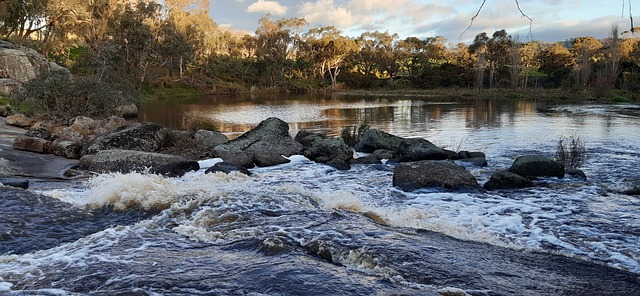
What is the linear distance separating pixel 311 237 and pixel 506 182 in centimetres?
616

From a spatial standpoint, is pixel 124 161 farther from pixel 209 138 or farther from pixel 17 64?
pixel 17 64

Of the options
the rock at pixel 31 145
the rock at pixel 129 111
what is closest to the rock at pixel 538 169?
the rock at pixel 31 145

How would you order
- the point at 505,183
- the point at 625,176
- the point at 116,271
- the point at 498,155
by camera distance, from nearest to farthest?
the point at 116,271 < the point at 505,183 < the point at 625,176 < the point at 498,155

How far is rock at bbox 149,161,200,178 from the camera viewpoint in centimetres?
1198

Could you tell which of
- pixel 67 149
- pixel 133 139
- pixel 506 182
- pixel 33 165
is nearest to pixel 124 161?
pixel 33 165

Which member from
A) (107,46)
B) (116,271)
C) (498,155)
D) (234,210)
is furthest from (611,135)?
(107,46)

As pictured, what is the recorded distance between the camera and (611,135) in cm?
2122

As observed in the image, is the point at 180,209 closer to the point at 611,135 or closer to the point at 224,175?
the point at 224,175

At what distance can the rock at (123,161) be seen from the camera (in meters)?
11.9

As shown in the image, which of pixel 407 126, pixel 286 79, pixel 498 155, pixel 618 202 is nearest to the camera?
pixel 618 202

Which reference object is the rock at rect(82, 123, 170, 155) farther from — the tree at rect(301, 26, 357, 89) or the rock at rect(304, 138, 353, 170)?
the tree at rect(301, 26, 357, 89)

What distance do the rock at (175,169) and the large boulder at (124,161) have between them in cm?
2

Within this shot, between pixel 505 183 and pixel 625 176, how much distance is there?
3794mm

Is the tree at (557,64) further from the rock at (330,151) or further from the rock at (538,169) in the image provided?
the rock at (538,169)
